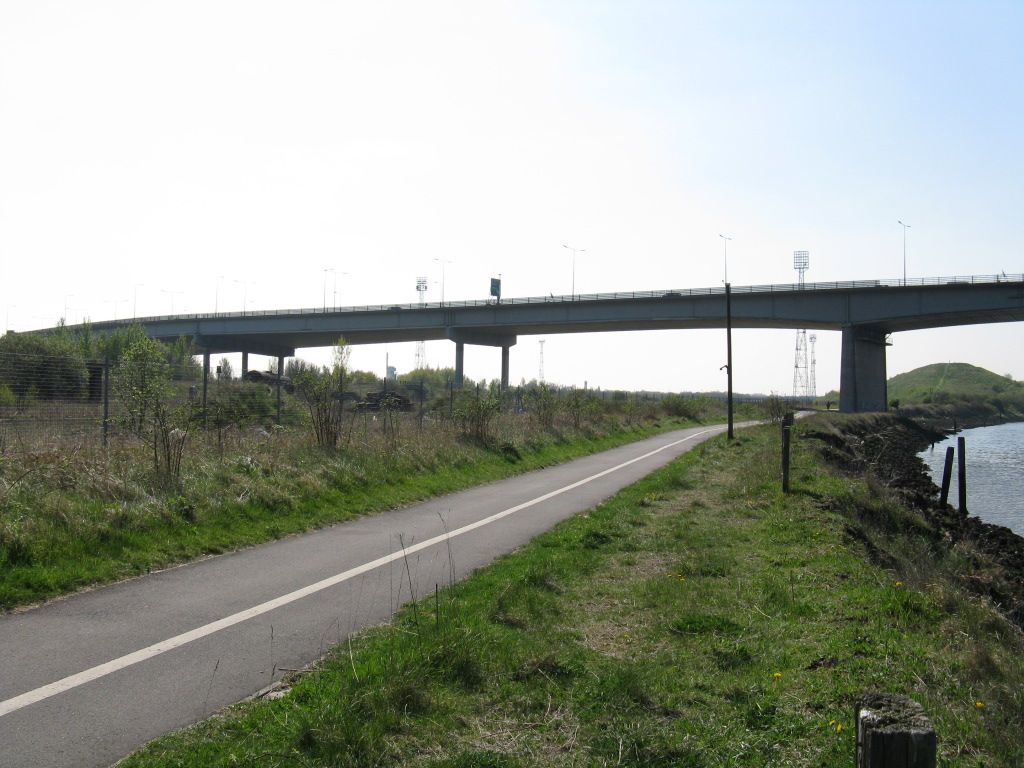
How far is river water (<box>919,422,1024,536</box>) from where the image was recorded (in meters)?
26.1

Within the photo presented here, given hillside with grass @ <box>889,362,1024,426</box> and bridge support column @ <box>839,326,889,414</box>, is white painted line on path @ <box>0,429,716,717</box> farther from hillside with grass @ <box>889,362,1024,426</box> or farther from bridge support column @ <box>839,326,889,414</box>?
hillside with grass @ <box>889,362,1024,426</box>

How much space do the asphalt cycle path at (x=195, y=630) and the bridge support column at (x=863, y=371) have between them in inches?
2075

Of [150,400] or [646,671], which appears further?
[150,400]

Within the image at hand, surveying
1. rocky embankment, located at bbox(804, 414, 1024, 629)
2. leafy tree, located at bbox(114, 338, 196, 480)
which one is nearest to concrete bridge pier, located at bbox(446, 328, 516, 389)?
rocky embankment, located at bbox(804, 414, 1024, 629)

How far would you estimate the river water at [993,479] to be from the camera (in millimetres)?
26128

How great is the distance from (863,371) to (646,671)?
59801mm

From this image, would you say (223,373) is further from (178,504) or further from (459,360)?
(459,360)

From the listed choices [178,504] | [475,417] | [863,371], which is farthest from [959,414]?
[178,504]

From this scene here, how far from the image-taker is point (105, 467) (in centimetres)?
1120

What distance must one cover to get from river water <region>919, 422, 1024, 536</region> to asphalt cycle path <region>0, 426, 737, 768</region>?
65.9 ft

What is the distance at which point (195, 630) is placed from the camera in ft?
21.8

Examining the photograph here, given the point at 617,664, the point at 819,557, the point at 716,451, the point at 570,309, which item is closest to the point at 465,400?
the point at 716,451

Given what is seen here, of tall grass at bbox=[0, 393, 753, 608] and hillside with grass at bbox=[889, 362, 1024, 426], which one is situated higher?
tall grass at bbox=[0, 393, 753, 608]

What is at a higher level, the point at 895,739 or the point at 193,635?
the point at 895,739
